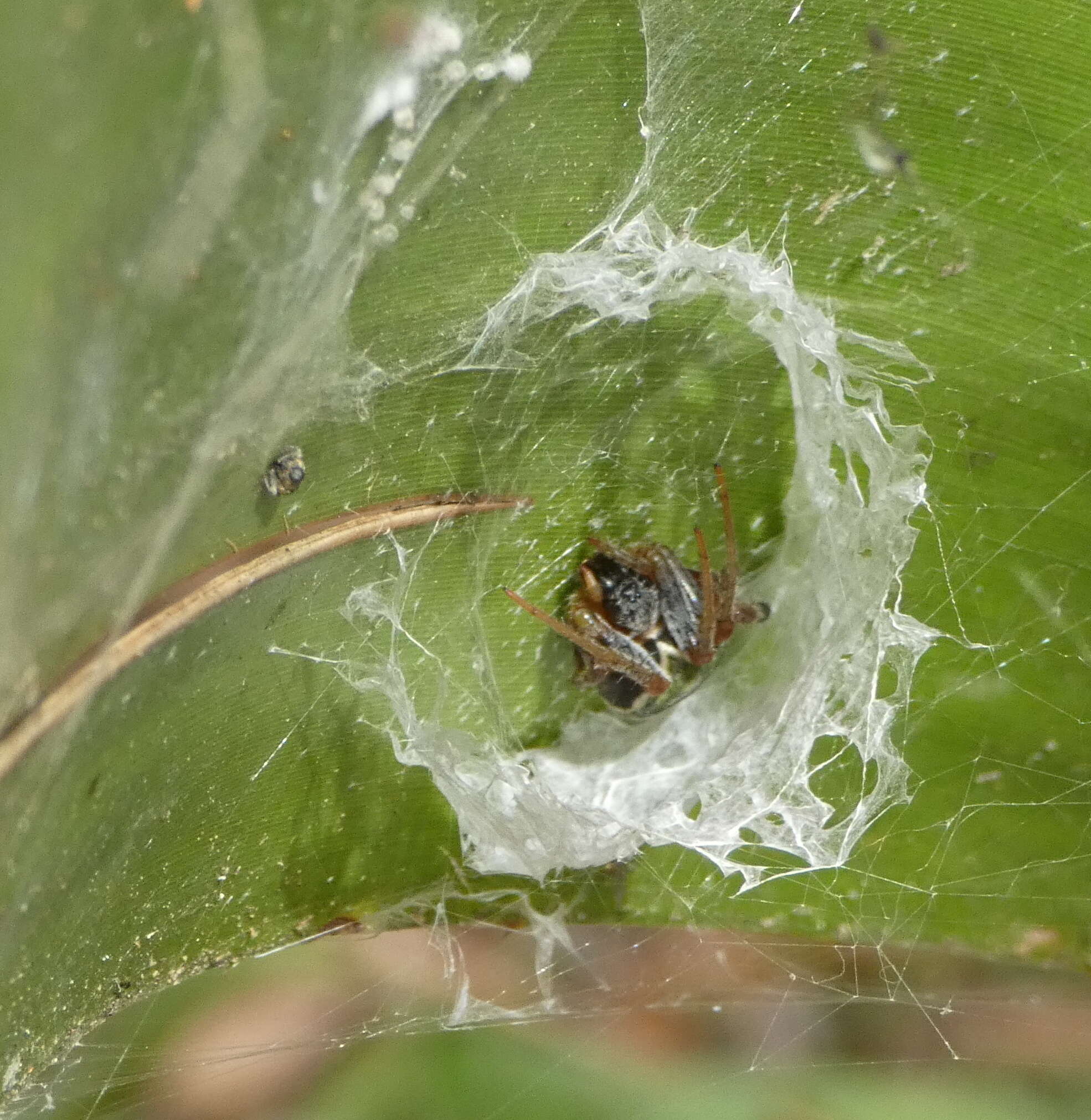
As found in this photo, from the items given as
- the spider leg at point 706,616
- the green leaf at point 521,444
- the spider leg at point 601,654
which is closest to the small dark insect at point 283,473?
the green leaf at point 521,444

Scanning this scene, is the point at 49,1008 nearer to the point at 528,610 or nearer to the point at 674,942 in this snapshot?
the point at 528,610

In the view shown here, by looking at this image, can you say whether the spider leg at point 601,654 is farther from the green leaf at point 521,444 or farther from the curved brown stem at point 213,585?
the curved brown stem at point 213,585

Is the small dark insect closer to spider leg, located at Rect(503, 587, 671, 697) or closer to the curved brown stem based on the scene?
the curved brown stem

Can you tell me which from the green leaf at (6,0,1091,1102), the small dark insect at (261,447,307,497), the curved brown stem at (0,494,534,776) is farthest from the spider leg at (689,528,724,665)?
the small dark insect at (261,447,307,497)

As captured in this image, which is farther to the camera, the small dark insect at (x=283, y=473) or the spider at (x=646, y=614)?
the spider at (x=646, y=614)

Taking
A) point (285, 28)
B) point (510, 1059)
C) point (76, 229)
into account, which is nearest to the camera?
point (76, 229)

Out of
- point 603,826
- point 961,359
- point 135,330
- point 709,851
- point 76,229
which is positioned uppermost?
point 76,229

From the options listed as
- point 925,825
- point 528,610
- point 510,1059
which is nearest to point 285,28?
point 528,610
